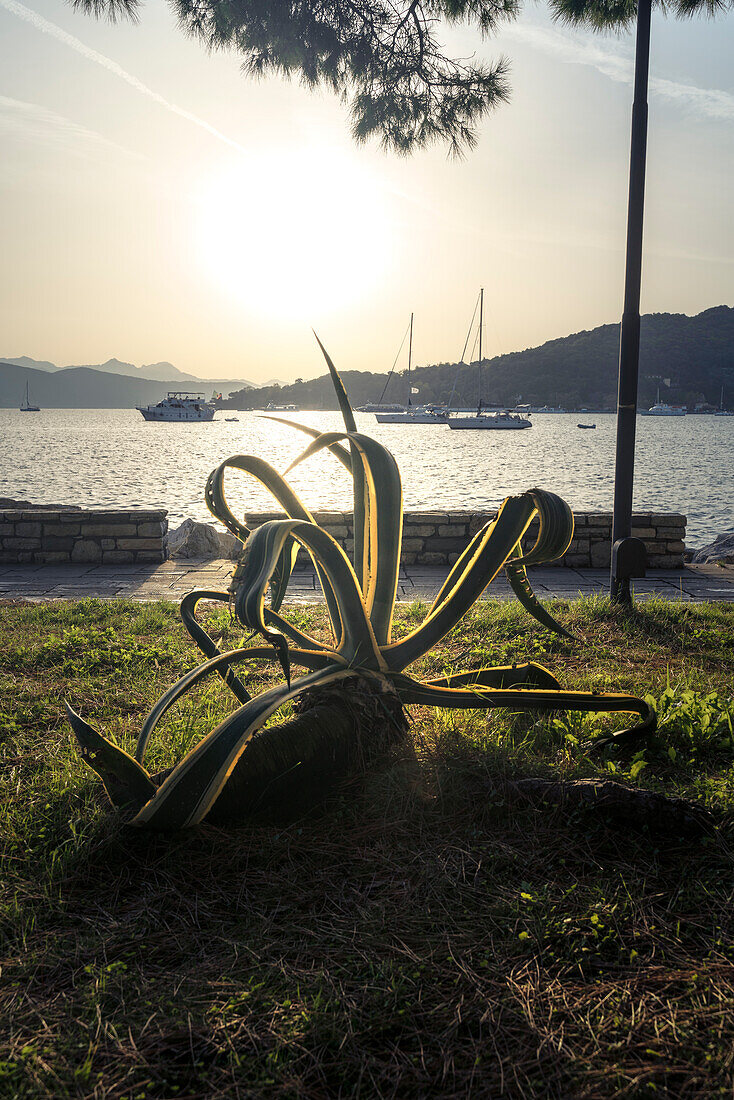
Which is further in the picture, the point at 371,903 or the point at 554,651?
the point at 554,651

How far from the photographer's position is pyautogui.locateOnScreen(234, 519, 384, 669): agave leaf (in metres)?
1.80

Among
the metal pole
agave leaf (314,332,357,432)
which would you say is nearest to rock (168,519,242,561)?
the metal pole

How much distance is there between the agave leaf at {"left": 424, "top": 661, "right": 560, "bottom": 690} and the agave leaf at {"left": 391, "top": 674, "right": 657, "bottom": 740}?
14 cm

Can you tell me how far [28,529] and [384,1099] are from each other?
6.90 metres

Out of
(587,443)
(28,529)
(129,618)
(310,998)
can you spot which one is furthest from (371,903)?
(587,443)

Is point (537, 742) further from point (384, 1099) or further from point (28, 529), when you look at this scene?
point (28, 529)

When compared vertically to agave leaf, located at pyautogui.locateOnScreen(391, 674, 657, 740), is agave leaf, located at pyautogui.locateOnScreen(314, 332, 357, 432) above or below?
above

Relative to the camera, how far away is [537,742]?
268 centimetres

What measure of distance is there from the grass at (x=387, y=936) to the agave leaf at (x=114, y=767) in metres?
0.09

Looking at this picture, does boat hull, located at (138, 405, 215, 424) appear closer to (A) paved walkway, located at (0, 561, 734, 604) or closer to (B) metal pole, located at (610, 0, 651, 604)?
(A) paved walkway, located at (0, 561, 734, 604)

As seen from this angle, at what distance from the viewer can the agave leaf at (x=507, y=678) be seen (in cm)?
276

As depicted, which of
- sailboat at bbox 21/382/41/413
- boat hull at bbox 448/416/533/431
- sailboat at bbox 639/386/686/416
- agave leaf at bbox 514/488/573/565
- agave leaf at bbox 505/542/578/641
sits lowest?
agave leaf at bbox 505/542/578/641

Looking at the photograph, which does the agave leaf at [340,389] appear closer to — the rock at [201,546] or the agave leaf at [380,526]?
the agave leaf at [380,526]

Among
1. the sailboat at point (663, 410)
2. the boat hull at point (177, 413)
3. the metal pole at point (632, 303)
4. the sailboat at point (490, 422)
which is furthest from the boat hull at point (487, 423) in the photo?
the metal pole at point (632, 303)
